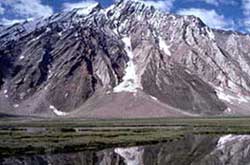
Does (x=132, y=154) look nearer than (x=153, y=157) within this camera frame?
No

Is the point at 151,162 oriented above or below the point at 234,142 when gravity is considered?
above

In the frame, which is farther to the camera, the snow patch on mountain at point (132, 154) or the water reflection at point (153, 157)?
the snow patch on mountain at point (132, 154)

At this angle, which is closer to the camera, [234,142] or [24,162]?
[24,162]

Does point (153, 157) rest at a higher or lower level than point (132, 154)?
higher

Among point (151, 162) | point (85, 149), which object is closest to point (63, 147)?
point (85, 149)

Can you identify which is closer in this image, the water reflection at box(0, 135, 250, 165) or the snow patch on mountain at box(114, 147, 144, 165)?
the water reflection at box(0, 135, 250, 165)

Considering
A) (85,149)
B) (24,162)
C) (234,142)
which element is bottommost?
(234,142)

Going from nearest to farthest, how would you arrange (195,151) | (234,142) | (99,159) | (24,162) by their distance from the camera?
(24,162) < (99,159) < (195,151) < (234,142)

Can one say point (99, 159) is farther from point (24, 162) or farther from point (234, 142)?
point (234, 142)
